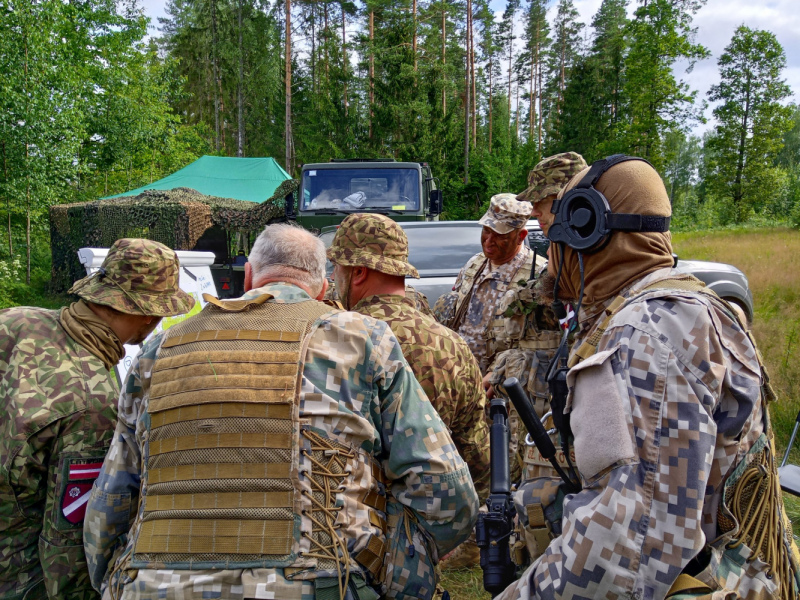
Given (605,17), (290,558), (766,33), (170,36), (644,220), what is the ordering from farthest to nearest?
(170,36) < (605,17) < (766,33) < (290,558) < (644,220)

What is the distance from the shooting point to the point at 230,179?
17547 mm

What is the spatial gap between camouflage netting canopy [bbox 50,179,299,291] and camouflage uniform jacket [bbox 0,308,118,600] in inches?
312

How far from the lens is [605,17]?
3625cm

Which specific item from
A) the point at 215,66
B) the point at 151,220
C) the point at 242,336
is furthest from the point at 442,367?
the point at 215,66

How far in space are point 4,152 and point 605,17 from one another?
3485cm

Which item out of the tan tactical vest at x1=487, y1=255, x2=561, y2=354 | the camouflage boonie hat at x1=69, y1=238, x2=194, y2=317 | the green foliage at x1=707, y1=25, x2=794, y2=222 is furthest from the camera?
the green foliage at x1=707, y1=25, x2=794, y2=222

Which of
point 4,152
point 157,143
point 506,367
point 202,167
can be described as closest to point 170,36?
point 157,143

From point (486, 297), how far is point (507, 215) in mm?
584

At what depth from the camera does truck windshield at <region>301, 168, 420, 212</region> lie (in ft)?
28.0

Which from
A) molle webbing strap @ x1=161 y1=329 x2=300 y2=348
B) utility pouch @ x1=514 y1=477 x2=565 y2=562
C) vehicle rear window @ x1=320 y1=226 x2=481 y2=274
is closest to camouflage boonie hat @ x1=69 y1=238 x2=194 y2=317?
molle webbing strap @ x1=161 y1=329 x2=300 y2=348

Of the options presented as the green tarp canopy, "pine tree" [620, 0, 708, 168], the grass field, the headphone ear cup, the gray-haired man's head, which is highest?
"pine tree" [620, 0, 708, 168]

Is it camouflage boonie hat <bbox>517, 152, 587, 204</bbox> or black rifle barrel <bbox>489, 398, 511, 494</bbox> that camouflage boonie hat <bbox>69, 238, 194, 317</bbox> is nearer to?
black rifle barrel <bbox>489, 398, 511, 494</bbox>

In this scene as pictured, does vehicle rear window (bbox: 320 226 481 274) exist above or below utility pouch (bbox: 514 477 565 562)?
above

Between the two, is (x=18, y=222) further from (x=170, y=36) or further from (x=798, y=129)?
(x=798, y=129)
